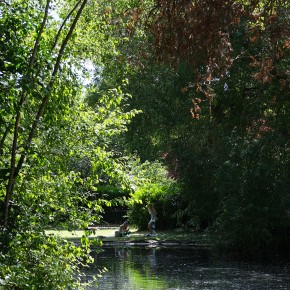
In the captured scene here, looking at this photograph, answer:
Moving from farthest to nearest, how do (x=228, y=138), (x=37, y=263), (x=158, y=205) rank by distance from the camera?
1. (x=158, y=205)
2. (x=228, y=138)
3. (x=37, y=263)

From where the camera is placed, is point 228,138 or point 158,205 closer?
point 228,138

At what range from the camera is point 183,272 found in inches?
740

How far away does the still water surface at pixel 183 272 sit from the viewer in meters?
16.3

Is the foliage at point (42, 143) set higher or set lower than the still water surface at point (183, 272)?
higher

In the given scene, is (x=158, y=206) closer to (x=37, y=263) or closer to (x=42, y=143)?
(x=42, y=143)

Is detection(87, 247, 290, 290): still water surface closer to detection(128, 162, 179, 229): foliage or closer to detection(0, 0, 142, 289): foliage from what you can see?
detection(128, 162, 179, 229): foliage

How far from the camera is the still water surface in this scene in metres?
16.3

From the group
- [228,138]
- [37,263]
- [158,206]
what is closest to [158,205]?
[158,206]

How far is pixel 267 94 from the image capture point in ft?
53.9

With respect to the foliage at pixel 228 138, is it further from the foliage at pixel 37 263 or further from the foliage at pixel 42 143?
the foliage at pixel 37 263

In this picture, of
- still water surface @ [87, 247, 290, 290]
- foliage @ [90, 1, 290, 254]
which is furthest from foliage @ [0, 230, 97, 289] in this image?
foliage @ [90, 1, 290, 254]

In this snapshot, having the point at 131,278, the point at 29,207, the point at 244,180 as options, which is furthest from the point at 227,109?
the point at 29,207

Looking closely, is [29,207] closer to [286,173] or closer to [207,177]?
[286,173]

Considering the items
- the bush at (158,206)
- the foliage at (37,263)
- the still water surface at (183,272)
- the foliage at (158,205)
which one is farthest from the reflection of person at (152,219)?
the foliage at (37,263)
